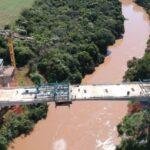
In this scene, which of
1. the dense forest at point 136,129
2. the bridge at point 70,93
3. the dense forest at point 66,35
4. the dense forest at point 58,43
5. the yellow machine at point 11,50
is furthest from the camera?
the dense forest at point 66,35

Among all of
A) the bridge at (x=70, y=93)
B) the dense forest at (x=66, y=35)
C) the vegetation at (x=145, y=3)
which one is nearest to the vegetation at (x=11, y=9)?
the dense forest at (x=66, y=35)

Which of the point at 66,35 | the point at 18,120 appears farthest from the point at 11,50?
the point at 66,35

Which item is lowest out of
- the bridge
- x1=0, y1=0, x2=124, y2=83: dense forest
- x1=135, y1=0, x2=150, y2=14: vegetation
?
x1=135, y1=0, x2=150, y2=14: vegetation

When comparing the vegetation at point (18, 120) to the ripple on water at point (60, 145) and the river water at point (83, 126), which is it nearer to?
the river water at point (83, 126)

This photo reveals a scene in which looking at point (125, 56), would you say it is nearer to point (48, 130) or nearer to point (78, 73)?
point (78, 73)

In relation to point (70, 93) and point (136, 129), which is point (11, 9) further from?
point (136, 129)

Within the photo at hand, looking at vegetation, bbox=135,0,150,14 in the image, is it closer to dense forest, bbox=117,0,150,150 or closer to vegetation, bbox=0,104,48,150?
dense forest, bbox=117,0,150,150

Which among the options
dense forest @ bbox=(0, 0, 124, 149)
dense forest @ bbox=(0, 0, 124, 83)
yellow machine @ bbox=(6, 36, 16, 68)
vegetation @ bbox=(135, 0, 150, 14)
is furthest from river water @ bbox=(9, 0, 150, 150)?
vegetation @ bbox=(135, 0, 150, 14)
